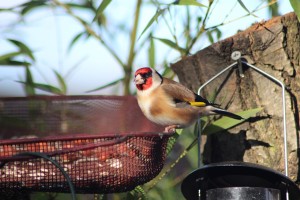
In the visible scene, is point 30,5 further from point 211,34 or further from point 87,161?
point 87,161

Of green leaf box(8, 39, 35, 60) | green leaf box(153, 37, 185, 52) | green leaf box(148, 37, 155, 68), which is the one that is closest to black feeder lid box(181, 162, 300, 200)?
green leaf box(153, 37, 185, 52)

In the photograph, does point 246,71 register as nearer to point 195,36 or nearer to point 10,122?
point 195,36

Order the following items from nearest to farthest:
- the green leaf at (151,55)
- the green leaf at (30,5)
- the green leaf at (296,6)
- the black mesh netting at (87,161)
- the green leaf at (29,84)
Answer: the black mesh netting at (87,161) → the green leaf at (296,6) → the green leaf at (30,5) → the green leaf at (29,84) → the green leaf at (151,55)

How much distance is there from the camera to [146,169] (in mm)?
3080

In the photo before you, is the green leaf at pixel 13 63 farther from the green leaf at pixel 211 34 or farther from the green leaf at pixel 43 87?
the green leaf at pixel 211 34

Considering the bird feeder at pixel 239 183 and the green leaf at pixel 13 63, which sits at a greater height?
the green leaf at pixel 13 63

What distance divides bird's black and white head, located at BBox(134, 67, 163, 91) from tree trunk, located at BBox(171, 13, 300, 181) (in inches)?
12.8

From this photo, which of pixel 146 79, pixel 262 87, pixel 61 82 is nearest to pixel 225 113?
pixel 262 87

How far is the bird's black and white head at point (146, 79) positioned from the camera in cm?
399

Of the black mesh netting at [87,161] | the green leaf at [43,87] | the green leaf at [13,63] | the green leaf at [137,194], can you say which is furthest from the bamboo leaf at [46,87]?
the black mesh netting at [87,161]

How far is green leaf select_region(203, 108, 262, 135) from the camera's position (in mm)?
3984

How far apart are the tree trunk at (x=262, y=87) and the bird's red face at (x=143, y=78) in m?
0.37

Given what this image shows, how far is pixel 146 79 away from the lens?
4016 mm

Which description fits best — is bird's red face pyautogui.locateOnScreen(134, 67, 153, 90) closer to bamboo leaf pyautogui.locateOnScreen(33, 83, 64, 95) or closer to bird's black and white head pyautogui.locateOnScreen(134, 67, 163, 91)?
bird's black and white head pyautogui.locateOnScreen(134, 67, 163, 91)
